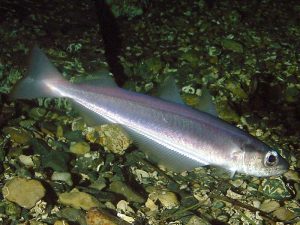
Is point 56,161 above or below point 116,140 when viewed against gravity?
below

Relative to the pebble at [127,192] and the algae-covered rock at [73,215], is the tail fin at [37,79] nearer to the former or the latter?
the algae-covered rock at [73,215]

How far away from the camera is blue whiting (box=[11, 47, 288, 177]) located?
2389 mm

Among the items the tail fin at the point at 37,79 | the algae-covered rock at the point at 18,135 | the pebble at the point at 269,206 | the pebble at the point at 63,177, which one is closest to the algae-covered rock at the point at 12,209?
the pebble at the point at 63,177

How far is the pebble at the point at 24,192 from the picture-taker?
10.8ft

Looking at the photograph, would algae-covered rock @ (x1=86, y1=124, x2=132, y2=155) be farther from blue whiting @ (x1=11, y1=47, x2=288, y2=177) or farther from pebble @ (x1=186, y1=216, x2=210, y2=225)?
blue whiting @ (x1=11, y1=47, x2=288, y2=177)

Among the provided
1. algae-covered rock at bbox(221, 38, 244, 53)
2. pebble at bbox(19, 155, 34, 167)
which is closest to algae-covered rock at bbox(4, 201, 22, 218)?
pebble at bbox(19, 155, 34, 167)

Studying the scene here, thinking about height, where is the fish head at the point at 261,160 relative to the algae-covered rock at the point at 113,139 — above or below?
above

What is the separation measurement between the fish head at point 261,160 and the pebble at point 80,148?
6.93 feet

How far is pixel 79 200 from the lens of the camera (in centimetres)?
334

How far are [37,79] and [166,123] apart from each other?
0.94m

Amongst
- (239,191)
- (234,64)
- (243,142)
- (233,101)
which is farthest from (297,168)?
(234,64)

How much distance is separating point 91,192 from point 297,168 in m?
2.33

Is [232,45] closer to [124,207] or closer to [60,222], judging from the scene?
[124,207]

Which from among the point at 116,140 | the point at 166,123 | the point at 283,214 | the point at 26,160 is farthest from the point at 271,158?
the point at 26,160
